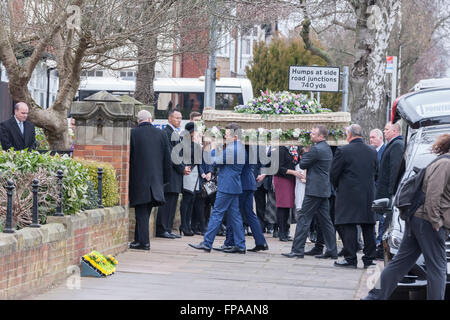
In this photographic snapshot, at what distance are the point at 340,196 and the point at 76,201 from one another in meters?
3.72

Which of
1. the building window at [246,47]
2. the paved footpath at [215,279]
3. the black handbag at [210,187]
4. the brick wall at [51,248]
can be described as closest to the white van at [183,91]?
the black handbag at [210,187]

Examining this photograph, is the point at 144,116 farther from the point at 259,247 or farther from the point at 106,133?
the point at 259,247

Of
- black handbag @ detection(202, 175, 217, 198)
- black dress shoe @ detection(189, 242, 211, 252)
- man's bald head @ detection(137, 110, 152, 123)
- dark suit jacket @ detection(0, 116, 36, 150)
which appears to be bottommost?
black dress shoe @ detection(189, 242, 211, 252)

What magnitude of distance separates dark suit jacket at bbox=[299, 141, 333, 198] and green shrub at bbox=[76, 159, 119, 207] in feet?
9.02

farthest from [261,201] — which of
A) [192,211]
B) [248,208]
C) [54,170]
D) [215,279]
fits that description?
[54,170]

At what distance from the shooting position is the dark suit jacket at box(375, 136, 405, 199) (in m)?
11.5

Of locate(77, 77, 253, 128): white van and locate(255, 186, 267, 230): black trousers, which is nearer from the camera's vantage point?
locate(255, 186, 267, 230): black trousers

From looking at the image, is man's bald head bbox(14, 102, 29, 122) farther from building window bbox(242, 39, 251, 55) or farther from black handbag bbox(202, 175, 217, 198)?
building window bbox(242, 39, 251, 55)

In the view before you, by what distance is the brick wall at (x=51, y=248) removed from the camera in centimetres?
749

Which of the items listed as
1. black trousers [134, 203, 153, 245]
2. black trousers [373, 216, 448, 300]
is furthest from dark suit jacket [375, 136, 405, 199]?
black trousers [373, 216, 448, 300]

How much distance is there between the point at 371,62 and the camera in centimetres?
2077

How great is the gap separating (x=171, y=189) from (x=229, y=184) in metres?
1.75
